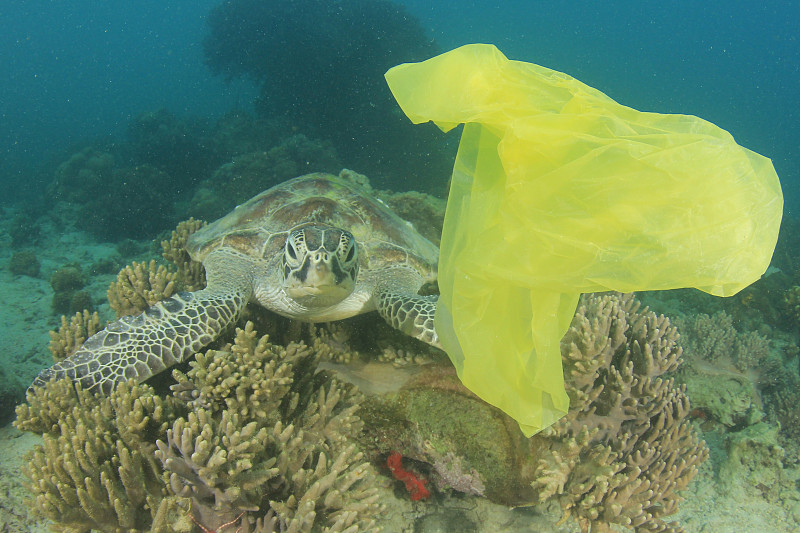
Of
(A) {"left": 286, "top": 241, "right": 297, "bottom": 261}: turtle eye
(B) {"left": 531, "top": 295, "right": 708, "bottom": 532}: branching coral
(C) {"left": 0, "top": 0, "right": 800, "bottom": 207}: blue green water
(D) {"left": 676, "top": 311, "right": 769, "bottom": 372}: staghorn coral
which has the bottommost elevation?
(B) {"left": 531, "top": 295, "right": 708, "bottom": 532}: branching coral

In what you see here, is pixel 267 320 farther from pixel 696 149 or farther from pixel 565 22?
pixel 565 22

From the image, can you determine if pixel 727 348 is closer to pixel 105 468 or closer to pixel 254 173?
pixel 105 468

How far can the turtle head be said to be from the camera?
102 inches

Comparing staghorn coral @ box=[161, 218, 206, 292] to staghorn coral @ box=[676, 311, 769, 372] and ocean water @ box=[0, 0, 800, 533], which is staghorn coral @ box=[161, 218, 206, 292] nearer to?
ocean water @ box=[0, 0, 800, 533]

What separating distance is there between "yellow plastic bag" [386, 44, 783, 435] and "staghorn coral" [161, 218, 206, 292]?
3.17 m

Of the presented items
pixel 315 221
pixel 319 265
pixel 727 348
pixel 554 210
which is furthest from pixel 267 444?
pixel 727 348

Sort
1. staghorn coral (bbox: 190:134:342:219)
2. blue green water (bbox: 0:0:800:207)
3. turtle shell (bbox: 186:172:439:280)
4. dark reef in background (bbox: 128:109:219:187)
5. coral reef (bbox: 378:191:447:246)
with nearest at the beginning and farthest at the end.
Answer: turtle shell (bbox: 186:172:439:280) < coral reef (bbox: 378:191:447:246) < staghorn coral (bbox: 190:134:342:219) < dark reef in background (bbox: 128:109:219:187) < blue green water (bbox: 0:0:800:207)

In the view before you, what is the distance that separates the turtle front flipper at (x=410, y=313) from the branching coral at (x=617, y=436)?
0.86 m

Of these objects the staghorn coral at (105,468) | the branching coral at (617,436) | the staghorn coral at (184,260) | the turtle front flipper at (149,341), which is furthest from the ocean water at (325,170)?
the staghorn coral at (184,260)

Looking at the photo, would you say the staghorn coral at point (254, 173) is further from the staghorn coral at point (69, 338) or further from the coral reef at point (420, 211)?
the staghorn coral at point (69, 338)

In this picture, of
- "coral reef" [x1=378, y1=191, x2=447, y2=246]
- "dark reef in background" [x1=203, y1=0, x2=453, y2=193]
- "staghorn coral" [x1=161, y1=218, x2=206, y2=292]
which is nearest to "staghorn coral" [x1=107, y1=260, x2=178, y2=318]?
"staghorn coral" [x1=161, y1=218, x2=206, y2=292]

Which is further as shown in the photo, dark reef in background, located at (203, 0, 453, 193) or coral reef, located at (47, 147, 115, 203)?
dark reef in background, located at (203, 0, 453, 193)

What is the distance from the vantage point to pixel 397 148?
13.8 meters

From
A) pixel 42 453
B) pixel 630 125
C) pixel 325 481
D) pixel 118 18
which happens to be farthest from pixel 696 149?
pixel 118 18
